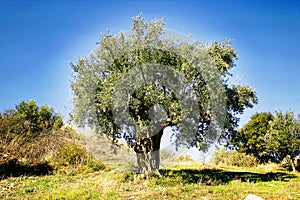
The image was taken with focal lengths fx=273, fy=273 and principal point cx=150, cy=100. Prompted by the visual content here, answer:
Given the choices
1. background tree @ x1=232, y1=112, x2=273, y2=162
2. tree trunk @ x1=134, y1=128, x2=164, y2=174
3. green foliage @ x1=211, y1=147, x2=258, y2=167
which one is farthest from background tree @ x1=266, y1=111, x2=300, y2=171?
tree trunk @ x1=134, y1=128, x2=164, y2=174

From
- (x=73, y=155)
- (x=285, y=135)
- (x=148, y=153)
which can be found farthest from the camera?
(x=285, y=135)

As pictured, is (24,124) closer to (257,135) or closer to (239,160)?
(239,160)

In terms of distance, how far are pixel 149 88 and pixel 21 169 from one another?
43.5 feet

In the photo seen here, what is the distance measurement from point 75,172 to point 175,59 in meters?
12.1

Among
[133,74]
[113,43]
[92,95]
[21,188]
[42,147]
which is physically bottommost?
[21,188]

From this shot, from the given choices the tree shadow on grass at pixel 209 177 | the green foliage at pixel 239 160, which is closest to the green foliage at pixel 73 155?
the tree shadow on grass at pixel 209 177

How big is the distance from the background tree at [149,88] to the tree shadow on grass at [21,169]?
25.7 feet

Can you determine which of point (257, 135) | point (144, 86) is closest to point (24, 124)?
point (144, 86)

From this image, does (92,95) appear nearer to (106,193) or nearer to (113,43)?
(113,43)

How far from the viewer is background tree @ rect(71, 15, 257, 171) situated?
14367 mm

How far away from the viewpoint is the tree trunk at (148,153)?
52.3 feet

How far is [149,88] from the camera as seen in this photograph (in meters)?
14.0

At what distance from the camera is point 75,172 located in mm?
20859

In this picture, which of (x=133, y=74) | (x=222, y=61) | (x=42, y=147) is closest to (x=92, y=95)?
(x=133, y=74)
